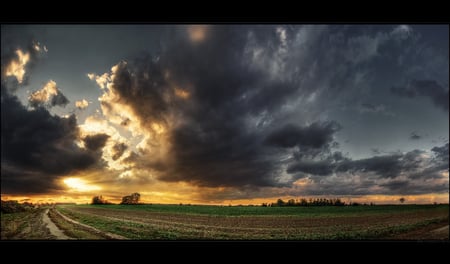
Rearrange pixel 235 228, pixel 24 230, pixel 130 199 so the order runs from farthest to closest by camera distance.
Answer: pixel 130 199 < pixel 235 228 < pixel 24 230

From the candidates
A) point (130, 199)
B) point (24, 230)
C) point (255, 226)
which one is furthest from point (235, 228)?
point (130, 199)

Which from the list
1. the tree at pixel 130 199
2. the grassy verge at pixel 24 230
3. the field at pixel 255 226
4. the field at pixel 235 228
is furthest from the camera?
the tree at pixel 130 199

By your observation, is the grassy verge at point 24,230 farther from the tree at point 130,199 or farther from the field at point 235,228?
the tree at point 130,199

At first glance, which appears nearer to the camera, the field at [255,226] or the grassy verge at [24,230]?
the grassy verge at [24,230]

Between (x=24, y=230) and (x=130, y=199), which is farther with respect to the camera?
(x=130, y=199)

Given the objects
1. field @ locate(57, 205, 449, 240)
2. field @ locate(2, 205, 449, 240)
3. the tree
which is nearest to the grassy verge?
field @ locate(2, 205, 449, 240)

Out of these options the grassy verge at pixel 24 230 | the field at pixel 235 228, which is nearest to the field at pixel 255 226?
the field at pixel 235 228

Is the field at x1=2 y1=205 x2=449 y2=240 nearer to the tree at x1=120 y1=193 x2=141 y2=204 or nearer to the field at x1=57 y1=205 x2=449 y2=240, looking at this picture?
the field at x1=57 y1=205 x2=449 y2=240

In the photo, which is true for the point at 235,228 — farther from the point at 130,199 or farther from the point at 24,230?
the point at 130,199
